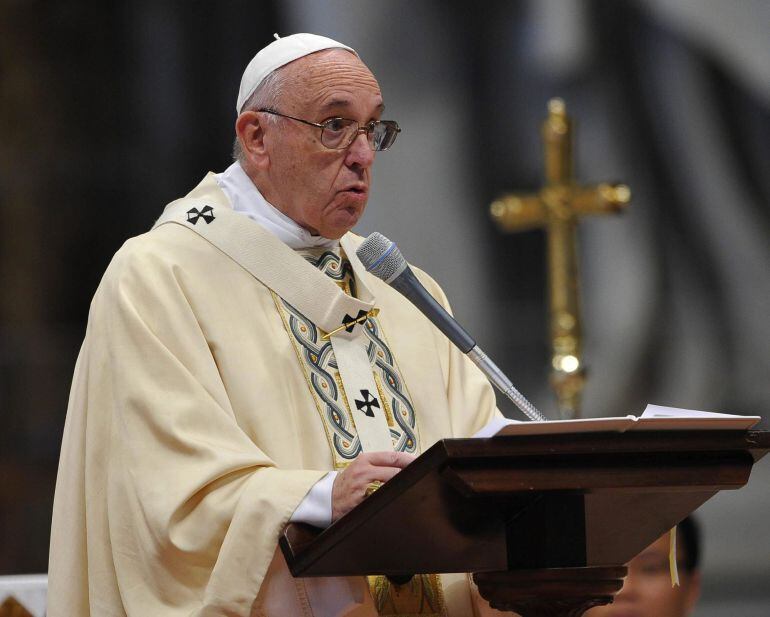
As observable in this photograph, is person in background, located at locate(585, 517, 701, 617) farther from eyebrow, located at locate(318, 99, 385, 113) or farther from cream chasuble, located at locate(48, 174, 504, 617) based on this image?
eyebrow, located at locate(318, 99, 385, 113)

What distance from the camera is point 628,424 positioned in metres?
2.65

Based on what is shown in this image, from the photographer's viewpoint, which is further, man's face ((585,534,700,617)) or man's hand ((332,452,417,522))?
man's face ((585,534,700,617))

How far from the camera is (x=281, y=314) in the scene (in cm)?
367

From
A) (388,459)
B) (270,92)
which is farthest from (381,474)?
(270,92)

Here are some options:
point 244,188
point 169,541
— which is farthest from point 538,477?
point 244,188

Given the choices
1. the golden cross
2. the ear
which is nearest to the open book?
the ear

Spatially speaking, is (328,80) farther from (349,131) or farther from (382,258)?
(382,258)

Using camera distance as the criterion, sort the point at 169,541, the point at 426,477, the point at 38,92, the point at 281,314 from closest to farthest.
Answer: the point at 426,477, the point at 169,541, the point at 281,314, the point at 38,92

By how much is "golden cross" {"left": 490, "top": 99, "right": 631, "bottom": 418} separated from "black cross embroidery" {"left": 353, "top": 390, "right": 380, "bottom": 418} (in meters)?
2.91

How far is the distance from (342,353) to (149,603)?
85 centimetres

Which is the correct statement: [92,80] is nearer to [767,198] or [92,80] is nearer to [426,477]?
[767,198]

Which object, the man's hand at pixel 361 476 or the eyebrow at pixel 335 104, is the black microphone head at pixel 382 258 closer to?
the man's hand at pixel 361 476

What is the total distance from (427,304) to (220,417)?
21.0 inches

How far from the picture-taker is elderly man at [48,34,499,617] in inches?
122
